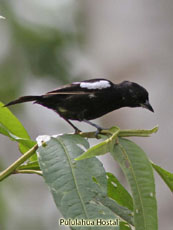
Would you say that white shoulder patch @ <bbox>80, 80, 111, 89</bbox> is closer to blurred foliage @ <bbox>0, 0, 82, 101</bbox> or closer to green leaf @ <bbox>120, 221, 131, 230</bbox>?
green leaf @ <bbox>120, 221, 131, 230</bbox>

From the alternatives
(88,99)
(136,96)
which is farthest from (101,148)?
(136,96)

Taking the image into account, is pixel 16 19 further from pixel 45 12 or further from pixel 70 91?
pixel 70 91

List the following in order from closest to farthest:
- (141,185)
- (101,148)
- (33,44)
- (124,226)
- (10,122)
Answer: (101,148)
(141,185)
(124,226)
(10,122)
(33,44)

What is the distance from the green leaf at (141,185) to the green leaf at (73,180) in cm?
8

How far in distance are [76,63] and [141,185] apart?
542 cm

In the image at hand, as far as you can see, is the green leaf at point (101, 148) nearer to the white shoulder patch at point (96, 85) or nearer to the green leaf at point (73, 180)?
the green leaf at point (73, 180)

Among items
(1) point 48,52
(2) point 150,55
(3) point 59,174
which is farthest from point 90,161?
(1) point 48,52

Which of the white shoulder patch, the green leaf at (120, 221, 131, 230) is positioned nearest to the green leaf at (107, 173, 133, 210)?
the green leaf at (120, 221, 131, 230)

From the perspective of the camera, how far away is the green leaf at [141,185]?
1521 millimetres

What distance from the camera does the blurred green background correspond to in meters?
5.35

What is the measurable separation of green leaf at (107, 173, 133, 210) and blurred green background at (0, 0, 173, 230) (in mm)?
3118

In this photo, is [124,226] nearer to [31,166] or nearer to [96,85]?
[31,166]

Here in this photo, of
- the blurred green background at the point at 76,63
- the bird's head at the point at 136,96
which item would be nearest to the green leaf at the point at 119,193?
the bird's head at the point at 136,96

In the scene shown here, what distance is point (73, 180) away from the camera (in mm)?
1489
